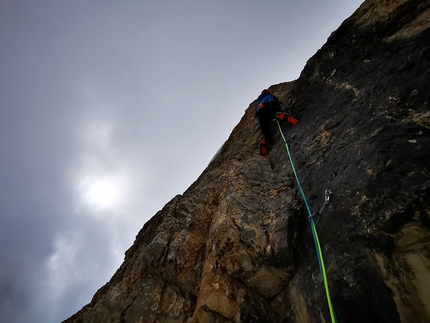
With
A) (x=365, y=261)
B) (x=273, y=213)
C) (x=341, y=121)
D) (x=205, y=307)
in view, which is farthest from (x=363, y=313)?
(x=341, y=121)

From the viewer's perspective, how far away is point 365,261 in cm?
280

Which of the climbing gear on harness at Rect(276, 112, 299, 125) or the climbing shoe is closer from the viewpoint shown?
the climbing gear on harness at Rect(276, 112, 299, 125)

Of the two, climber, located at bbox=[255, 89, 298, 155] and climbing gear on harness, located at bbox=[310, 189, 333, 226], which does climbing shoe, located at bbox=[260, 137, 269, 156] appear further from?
climbing gear on harness, located at bbox=[310, 189, 333, 226]

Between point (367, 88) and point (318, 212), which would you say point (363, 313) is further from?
point (367, 88)

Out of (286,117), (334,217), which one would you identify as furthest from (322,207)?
(286,117)

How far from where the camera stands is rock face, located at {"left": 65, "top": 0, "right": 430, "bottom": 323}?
262 centimetres

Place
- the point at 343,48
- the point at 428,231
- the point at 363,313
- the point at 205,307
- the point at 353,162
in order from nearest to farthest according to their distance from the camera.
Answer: the point at 428,231 → the point at 363,313 → the point at 353,162 → the point at 205,307 → the point at 343,48

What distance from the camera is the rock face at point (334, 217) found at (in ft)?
8.61

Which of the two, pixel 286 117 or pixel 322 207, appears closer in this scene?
pixel 322 207

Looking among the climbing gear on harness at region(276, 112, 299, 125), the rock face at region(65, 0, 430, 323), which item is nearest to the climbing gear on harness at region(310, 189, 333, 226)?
the rock face at region(65, 0, 430, 323)

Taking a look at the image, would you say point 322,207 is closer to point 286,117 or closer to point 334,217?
point 334,217

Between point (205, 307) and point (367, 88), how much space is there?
5.03 meters

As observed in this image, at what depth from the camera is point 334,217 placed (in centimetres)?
339

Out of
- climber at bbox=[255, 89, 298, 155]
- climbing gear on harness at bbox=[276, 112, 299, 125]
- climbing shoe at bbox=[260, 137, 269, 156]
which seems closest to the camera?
climbing gear on harness at bbox=[276, 112, 299, 125]
